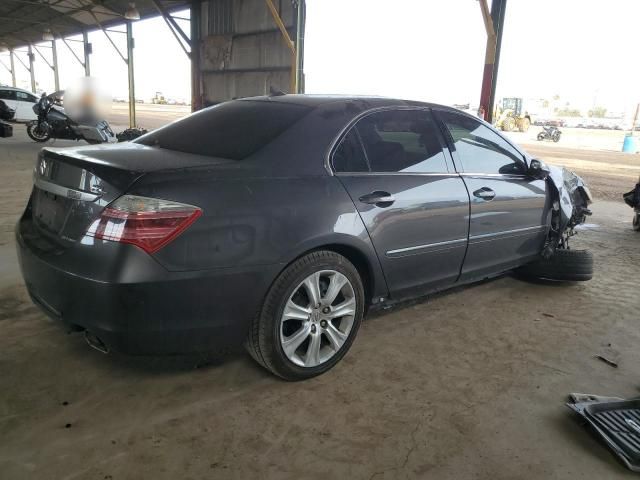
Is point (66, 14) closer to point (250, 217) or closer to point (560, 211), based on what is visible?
point (560, 211)

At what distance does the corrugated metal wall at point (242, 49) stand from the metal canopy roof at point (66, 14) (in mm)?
1806

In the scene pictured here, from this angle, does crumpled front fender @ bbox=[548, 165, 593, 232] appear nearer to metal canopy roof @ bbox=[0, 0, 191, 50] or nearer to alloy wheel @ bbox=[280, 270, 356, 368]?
alloy wheel @ bbox=[280, 270, 356, 368]

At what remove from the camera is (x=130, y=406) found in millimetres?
2398

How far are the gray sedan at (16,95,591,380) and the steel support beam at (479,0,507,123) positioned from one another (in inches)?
281

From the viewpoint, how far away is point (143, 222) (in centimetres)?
209

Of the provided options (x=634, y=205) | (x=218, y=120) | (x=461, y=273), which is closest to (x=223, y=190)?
(x=218, y=120)

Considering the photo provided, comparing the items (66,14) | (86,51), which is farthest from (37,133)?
(86,51)

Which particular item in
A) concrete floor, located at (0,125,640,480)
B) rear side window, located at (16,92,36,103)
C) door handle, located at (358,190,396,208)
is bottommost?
concrete floor, located at (0,125,640,480)

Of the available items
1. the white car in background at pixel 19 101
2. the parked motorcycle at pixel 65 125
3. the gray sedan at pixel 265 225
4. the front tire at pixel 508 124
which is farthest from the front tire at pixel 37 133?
the front tire at pixel 508 124

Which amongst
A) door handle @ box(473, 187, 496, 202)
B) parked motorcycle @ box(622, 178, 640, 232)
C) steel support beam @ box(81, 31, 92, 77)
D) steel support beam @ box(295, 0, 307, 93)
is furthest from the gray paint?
steel support beam @ box(81, 31, 92, 77)

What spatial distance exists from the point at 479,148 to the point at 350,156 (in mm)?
1251

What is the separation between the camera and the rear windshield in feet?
8.66

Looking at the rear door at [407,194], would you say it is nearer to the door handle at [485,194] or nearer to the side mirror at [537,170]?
the door handle at [485,194]

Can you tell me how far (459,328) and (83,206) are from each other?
2.46m
